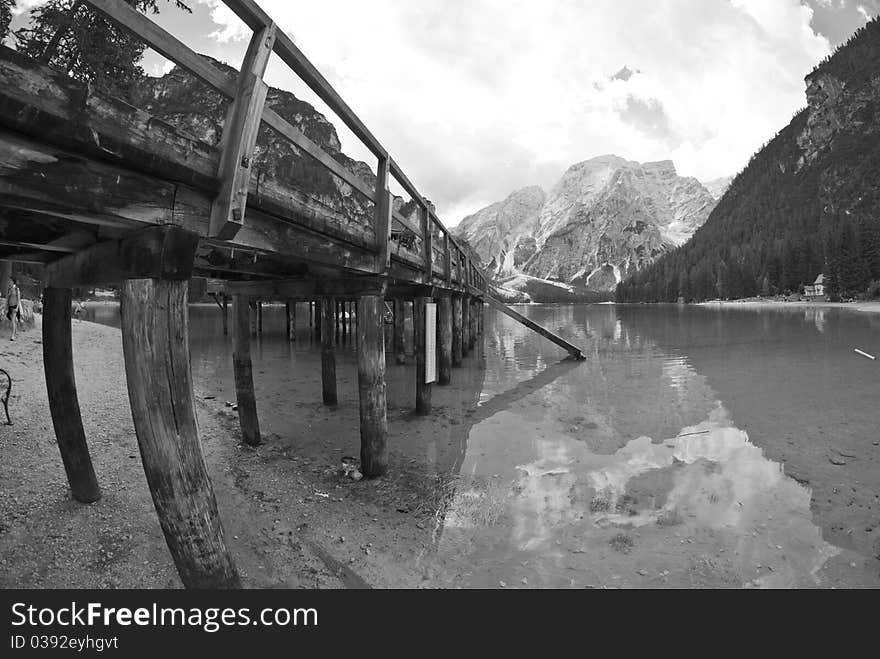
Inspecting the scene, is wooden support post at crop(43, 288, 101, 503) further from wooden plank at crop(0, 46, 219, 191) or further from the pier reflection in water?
the pier reflection in water

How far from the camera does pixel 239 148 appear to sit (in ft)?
8.52

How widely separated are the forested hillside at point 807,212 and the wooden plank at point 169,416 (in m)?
88.2

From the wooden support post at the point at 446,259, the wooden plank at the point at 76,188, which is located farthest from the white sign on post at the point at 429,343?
the wooden plank at the point at 76,188

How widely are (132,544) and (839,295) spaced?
9345cm

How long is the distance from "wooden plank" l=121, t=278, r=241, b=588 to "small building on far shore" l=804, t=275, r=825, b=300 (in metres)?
100

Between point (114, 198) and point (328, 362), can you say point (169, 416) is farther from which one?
point (328, 362)

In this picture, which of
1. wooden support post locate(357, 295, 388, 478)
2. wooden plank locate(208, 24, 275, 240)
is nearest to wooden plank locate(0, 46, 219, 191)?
wooden plank locate(208, 24, 275, 240)

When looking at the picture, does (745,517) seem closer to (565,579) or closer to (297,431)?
(565,579)

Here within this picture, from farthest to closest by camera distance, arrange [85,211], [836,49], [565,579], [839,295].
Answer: [836,49] → [839,295] → [565,579] → [85,211]

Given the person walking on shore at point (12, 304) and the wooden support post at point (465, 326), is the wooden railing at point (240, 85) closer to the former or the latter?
the wooden support post at point (465, 326)

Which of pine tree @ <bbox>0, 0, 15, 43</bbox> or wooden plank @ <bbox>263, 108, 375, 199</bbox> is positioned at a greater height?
pine tree @ <bbox>0, 0, 15, 43</bbox>

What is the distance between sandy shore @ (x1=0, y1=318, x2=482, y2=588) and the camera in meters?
3.58

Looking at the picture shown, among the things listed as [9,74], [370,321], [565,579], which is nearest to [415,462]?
[370,321]

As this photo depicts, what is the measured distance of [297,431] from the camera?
317 inches
